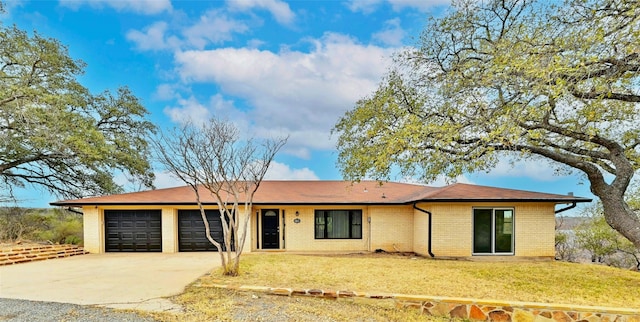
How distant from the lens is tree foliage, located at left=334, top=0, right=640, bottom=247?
828cm

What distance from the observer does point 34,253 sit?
12.4m

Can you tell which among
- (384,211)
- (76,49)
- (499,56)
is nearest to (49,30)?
(76,49)

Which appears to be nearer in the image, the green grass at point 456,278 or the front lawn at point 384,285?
the front lawn at point 384,285

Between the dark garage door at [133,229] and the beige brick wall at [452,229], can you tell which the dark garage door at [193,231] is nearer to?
the dark garage door at [133,229]

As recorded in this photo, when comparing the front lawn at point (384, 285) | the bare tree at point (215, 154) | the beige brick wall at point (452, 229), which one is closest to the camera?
the front lawn at point (384, 285)

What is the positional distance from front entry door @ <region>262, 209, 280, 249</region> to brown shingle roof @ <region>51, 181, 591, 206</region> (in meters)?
0.75

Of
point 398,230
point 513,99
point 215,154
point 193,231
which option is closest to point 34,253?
point 193,231

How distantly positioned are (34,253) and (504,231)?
16927 millimetres

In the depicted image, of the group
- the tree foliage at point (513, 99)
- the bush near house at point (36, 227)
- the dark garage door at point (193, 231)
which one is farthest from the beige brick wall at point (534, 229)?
the bush near house at point (36, 227)

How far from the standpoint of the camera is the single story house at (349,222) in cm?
1323

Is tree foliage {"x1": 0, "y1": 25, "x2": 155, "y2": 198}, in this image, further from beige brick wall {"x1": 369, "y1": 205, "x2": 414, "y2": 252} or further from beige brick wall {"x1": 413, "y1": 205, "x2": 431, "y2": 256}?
beige brick wall {"x1": 413, "y1": 205, "x2": 431, "y2": 256}

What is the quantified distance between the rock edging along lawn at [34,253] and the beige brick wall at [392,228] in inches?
464

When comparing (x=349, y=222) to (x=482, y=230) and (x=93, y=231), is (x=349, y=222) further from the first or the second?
(x=93, y=231)

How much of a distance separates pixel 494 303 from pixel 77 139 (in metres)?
16.6
